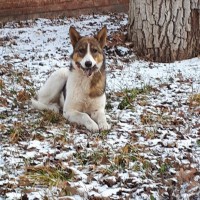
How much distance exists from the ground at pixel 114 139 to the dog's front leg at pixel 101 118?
0.34 ft

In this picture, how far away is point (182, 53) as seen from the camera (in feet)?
27.8

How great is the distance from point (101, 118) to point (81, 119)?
24 centimetres

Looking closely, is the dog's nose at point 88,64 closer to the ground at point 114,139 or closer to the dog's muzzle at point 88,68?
the dog's muzzle at point 88,68

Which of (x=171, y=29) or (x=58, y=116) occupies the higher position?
(x=171, y=29)

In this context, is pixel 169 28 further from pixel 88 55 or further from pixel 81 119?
pixel 81 119

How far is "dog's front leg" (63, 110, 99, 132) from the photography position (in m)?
5.16

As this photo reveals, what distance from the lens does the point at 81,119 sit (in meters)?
5.33

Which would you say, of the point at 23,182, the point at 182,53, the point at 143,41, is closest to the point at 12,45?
the point at 143,41

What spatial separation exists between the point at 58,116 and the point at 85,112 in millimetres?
348

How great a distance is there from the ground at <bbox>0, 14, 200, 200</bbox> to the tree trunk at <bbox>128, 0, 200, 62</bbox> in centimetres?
27

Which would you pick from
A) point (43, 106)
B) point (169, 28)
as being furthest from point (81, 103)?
point (169, 28)

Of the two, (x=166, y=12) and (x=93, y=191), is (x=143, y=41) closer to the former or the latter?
(x=166, y=12)

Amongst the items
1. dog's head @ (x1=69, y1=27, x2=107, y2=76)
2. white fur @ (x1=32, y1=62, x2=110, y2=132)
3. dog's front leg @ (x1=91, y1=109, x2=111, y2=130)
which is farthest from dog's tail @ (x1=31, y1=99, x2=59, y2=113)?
dog's head @ (x1=69, y1=27, x2=107, y2=76)

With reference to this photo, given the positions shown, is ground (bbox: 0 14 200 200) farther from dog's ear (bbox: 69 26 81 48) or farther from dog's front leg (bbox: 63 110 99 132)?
dog's ear (bbox: 69 26 81 48)
